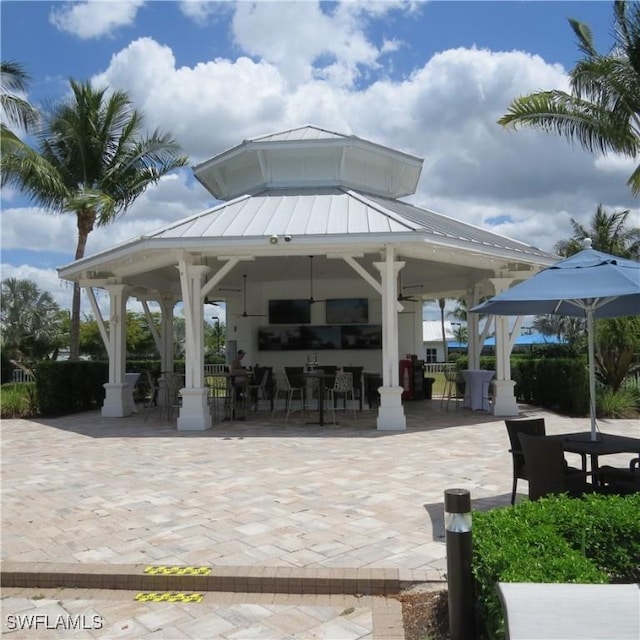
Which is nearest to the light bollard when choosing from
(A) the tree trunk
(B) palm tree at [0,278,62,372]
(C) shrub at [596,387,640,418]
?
(C) shrub at [596,387,640,418]

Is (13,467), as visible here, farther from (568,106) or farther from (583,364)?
(568,106)

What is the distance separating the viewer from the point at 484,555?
3.22 m

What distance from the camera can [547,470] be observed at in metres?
5.01

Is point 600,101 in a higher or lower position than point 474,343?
higher

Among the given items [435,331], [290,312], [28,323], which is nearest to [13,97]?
[290,312]

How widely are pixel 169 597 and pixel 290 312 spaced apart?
1313 cm

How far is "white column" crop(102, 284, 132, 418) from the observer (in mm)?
13836

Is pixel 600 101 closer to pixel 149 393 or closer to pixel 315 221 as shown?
pixel 315 221

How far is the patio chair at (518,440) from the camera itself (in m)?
5.65

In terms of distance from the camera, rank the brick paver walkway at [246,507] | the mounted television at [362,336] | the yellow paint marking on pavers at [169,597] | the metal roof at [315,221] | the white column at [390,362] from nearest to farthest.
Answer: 1. the brick paver walkway at [246,507]
2. the yellow paint marking on pavers at [169,597]
3. the metal roof at [315,221]
4. the white column at [390,362]
5. the mounted television at [362,336]

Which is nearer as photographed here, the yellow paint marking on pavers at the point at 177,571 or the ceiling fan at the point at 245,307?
the yellow paint marking on pavers at the point at 177,571

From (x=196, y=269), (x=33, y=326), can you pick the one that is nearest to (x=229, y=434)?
(x=196, y=269)

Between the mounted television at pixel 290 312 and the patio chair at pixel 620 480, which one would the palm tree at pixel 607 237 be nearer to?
the mounted television at pixel 290 312

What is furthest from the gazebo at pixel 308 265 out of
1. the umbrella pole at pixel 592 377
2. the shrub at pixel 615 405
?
the umbrella pole at pixel 592 377
